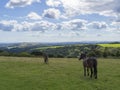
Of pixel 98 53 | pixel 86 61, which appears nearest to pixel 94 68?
pixel 86 61

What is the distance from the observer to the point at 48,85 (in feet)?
76.3

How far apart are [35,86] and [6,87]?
7.22ft

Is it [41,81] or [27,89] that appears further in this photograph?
[41,81]

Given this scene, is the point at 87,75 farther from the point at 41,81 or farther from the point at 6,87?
the point at 6,87

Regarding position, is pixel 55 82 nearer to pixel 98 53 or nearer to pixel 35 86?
pixel 35 86

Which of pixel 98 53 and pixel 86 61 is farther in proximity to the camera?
pixel 98 53

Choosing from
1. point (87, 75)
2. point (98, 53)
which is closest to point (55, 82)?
point (87, 75)

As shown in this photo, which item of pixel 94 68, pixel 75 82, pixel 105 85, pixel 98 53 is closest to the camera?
pixel 105 85

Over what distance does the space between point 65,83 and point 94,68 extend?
4.10m

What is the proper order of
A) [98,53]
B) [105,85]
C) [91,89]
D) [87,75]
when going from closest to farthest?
1. [91,89]
2. [105,85]
3. [87,75]
4. [98,53]

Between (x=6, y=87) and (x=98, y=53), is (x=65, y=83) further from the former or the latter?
(x=98, y=53)

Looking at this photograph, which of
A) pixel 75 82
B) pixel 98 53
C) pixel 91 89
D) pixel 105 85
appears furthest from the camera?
pixel 98 53

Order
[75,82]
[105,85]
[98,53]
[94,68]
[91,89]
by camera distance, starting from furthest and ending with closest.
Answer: [98,53], [94,68], [75,82], [105,85], [91,89]

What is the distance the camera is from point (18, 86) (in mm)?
22875
